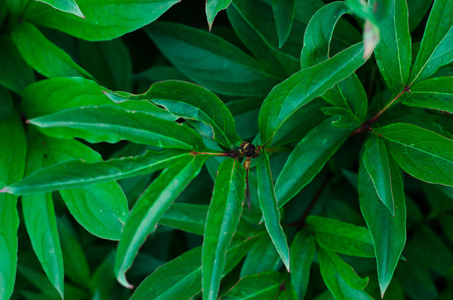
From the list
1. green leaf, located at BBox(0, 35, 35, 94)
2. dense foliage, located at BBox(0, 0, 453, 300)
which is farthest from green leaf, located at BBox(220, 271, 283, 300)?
green leaf, located at BBox(0, 35, 35, 94)

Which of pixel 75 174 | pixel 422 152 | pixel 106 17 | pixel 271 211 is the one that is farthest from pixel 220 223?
pixel 106 17

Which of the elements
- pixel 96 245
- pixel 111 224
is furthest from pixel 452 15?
pixel 96 245

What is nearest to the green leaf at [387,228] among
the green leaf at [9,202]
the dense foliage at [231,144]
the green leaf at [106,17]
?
the dense foliage at [231,144]

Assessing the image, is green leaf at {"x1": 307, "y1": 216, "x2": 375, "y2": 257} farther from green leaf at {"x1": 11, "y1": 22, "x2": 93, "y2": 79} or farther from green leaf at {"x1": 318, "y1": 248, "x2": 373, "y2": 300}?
green leaf at {"x1": 11, "y1": 22, "x2": 93, "y2": 79}

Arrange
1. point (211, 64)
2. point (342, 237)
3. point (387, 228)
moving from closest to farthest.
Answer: point (387, 228), point (342, 237), point (211, 64)

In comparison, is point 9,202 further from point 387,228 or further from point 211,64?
point 387,228

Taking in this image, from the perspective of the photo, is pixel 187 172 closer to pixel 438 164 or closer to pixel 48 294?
pixel 438 164
